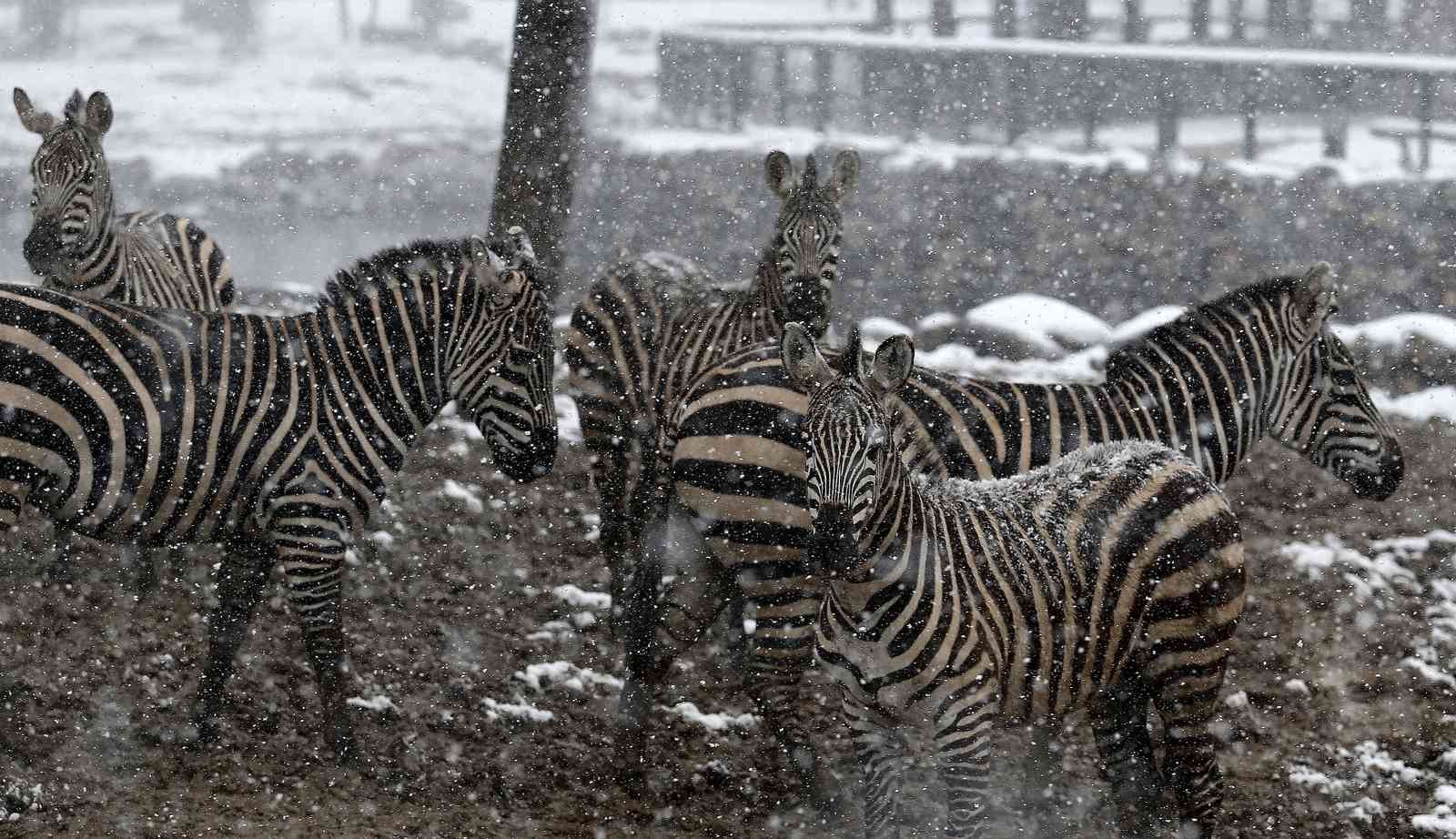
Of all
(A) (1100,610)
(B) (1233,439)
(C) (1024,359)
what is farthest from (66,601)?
(C) (1024,359)

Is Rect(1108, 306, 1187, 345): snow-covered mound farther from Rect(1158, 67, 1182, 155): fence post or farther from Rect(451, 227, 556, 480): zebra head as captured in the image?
Rect(451, 227, 556, 480): zebra head

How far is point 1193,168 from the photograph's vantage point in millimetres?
16656

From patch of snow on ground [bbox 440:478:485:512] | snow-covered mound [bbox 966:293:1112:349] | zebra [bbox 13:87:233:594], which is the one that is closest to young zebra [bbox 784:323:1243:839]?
zebra [bbox 13:87:233:594]

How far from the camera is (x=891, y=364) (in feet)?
15.8

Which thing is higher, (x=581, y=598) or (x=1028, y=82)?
(x=1028, y=82)

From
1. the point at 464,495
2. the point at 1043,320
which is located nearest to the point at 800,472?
the point at 464,495

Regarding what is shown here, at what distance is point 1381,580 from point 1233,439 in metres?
2.95

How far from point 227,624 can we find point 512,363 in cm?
175

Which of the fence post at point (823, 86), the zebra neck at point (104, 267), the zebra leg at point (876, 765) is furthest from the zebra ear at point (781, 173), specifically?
the fence post at point (823, 86)

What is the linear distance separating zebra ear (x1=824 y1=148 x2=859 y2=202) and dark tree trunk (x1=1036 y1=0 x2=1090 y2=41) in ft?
52.9

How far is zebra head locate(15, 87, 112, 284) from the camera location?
291 inches

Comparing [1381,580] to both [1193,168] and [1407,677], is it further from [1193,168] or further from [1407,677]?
[1193,168]

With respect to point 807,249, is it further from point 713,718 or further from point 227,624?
point 227,624

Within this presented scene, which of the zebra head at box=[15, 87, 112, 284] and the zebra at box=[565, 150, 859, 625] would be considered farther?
the zebra at box=[565, 150, 859, 625]
